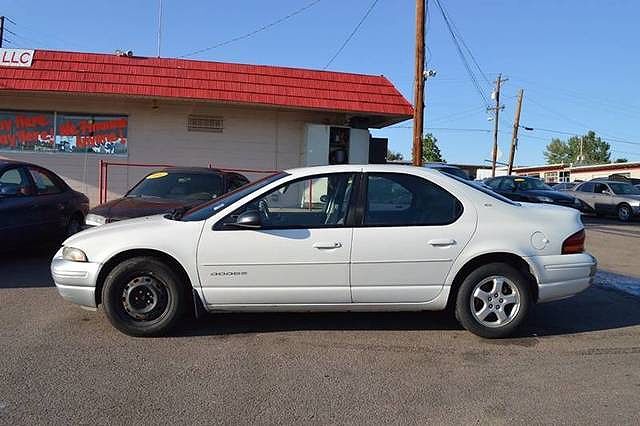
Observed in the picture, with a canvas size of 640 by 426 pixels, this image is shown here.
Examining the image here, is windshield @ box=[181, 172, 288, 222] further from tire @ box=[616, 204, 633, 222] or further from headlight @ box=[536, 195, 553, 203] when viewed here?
tire @ box=[616, 204, 633, 222]

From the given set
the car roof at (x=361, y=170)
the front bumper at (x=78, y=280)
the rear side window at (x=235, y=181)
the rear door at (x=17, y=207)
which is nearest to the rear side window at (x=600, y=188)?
the rear side window at (x=235, y=181)

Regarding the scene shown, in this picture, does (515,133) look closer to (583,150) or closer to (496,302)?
(496,302)

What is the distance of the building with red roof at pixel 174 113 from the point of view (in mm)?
14266

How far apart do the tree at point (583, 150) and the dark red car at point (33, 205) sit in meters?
109

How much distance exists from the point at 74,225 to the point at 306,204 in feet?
20.1

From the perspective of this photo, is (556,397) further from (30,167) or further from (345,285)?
(30,167)

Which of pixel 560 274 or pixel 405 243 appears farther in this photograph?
pixel 560 274

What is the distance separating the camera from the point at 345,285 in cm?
496

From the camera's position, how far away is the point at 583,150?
112 m

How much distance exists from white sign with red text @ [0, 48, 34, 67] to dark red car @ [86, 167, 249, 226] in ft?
24.1

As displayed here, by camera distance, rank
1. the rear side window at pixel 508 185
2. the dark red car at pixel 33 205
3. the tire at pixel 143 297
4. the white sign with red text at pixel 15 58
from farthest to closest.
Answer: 1. the rear side window at pixel 508 185
2. the white sign with red text at pixel 15 58
3. the dark red car at pixel 33 205
4. the tire at pixel 143 297

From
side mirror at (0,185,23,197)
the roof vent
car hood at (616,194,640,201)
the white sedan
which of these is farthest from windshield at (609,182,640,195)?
side mirror at (0,185,23,197)

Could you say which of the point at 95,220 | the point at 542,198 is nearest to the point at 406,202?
the point at 95,220

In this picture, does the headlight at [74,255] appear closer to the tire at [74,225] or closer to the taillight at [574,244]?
the taillight at [574,244]
